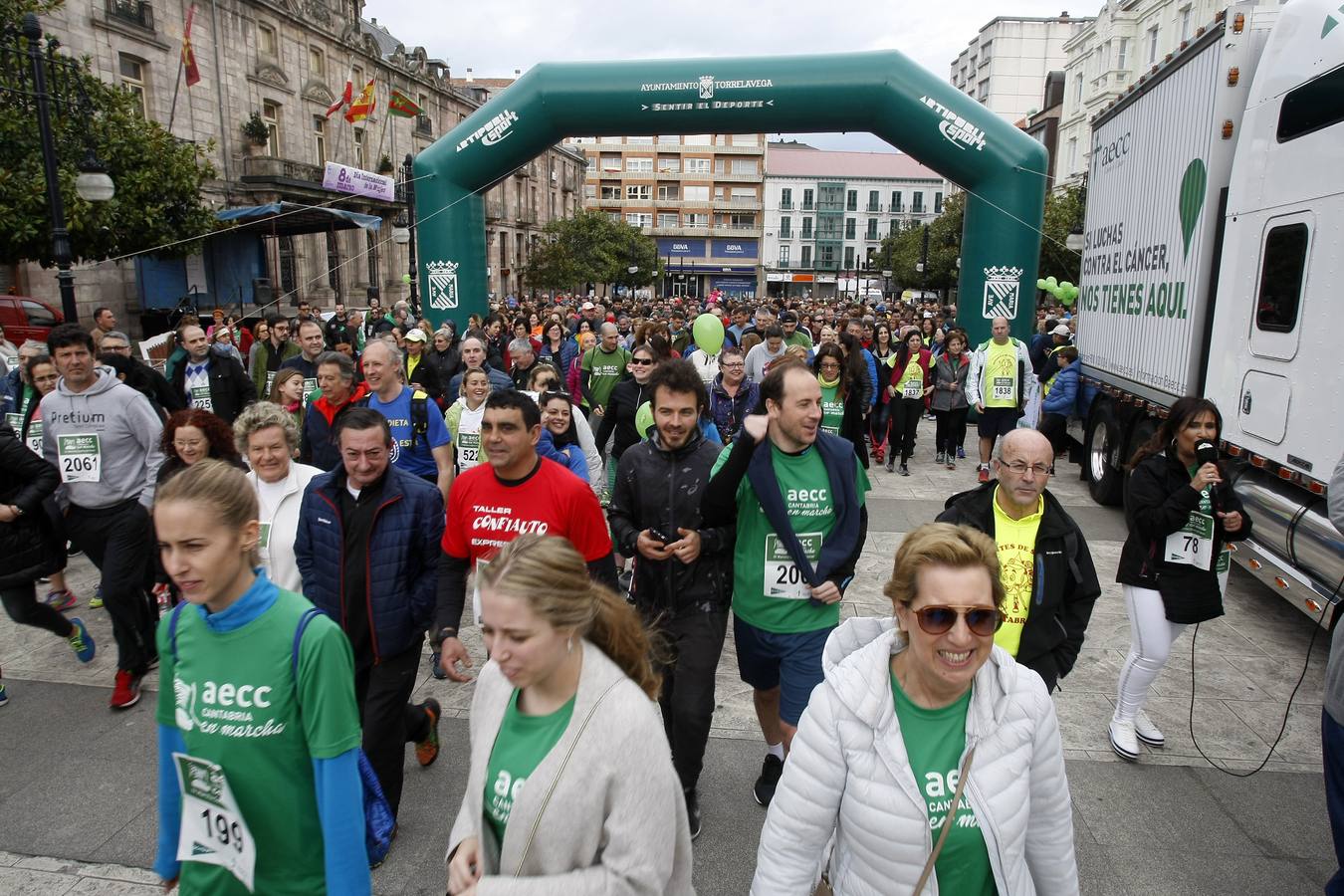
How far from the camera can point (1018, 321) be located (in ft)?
40.7

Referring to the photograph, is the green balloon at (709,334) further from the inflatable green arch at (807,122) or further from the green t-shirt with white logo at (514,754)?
the green t-shirt with white logo at (514,754)

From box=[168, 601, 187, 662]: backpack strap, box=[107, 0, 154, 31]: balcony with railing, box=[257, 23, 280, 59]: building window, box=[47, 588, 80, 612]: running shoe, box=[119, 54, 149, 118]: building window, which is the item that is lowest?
box=[47, 588, 80, 612]: running shoe

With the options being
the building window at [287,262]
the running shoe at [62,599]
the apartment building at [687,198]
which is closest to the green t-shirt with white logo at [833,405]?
the running shoe at [62,599]

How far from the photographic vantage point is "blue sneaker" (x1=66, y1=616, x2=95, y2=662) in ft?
16.7

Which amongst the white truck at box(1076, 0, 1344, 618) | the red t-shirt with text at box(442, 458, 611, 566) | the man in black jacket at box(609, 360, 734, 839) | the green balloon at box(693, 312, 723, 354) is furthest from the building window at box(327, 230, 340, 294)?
the man in black jacket at box(609, 360, 734, 839)

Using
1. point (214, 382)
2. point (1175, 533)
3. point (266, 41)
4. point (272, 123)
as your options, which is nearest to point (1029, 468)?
point (1175, 533)

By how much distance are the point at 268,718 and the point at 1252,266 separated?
6.68m

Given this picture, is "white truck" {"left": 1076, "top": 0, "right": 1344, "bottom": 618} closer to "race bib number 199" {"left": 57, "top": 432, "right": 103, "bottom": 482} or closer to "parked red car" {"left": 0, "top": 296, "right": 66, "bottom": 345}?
"race bib number 199" {"left": 57, "top": 432, "right": 103, "bottom": 482}

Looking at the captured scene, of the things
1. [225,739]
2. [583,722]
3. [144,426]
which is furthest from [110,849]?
[583,722]

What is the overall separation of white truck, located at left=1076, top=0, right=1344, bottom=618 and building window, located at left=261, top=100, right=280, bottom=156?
30.4m

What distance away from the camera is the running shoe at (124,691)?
457cm

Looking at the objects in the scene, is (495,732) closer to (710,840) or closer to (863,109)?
(710,840)

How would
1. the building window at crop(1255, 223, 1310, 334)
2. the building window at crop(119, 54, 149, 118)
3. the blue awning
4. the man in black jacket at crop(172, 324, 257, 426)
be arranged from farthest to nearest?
the building window at crop(119, 54, 149, 118) < the blue awning < the man in black jacket at crop(172, 324, 257, 426) < the building window at crop(1255, 223, 1310, 334)

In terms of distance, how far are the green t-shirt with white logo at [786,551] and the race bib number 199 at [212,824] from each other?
1.98 metres
